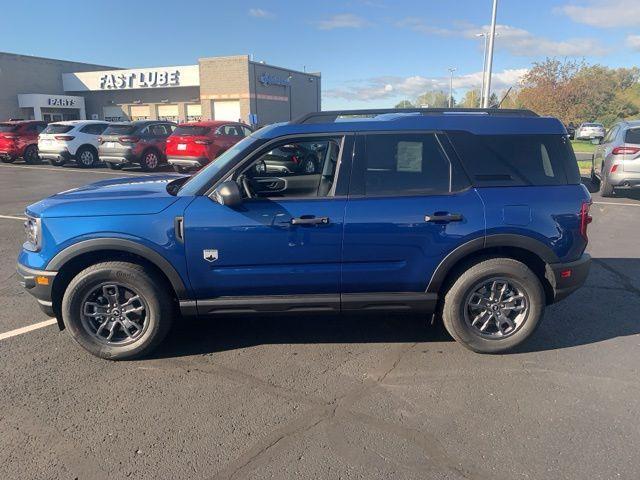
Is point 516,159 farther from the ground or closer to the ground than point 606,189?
farther from the ground

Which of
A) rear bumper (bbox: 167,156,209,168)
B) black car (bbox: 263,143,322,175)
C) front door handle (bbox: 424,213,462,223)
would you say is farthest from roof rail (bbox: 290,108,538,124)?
rear bumper (bbox: 167,156,209,168)

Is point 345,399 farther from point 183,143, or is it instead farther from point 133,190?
point 183,143

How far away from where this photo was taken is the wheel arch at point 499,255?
12.1ft

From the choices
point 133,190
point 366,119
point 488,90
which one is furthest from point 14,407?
point 488,90

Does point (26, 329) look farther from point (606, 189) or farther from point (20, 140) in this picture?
point (20, 140)

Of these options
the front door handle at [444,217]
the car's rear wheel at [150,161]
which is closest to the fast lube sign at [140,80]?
the car's rear wheel at [150,161]

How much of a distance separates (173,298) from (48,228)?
1028mm

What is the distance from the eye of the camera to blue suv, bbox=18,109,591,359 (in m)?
3.58

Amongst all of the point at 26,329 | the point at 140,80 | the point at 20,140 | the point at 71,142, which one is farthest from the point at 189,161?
the point at 140,80

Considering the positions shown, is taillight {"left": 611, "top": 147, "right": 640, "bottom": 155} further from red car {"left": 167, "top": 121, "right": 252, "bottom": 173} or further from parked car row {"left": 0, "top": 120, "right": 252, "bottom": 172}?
parked car row {"left": 0, "top": 120, "right": 252, "bottom": 172}

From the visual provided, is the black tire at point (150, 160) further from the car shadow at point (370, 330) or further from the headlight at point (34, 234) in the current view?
the headlight at point (34, 234)

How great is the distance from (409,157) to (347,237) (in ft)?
2.65

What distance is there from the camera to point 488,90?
21031 mm

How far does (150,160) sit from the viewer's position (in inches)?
666
